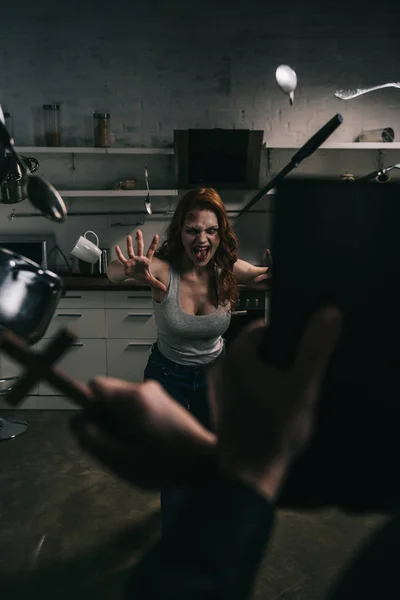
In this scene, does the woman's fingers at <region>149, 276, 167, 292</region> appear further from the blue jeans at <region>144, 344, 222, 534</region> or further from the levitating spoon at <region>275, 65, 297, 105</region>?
the levitating spoon at <region>275, 65, 297, 105</region>

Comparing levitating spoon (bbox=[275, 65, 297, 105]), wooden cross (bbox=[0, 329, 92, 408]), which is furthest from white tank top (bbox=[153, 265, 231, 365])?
wooden cross (bbox=[0, 329, 92, 408])

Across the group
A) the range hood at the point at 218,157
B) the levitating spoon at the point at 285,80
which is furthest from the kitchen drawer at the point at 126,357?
the levitating spoon at the point at 285,80

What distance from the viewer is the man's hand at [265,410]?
378 millimetres

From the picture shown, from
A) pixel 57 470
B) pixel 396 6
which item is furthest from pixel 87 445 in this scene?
pixel 396 6

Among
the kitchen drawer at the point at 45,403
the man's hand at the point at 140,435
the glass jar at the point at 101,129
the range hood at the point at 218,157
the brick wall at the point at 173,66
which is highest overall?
the brick wall at the point at 173,66

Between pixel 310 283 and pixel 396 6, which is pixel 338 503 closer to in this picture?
pixel 310 283

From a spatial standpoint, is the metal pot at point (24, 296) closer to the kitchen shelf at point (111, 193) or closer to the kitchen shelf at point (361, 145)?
the kitchen shelf at point (111, 193)

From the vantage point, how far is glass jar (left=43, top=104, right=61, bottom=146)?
3.92 m

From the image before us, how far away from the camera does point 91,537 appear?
6.98 ft

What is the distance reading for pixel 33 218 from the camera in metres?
4.16

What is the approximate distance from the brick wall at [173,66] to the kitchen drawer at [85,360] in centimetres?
98

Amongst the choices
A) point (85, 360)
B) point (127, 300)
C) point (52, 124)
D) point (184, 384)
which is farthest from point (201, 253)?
point (52, 124)

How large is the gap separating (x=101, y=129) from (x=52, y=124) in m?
0.41

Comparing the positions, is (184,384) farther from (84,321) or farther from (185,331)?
(84,321)
